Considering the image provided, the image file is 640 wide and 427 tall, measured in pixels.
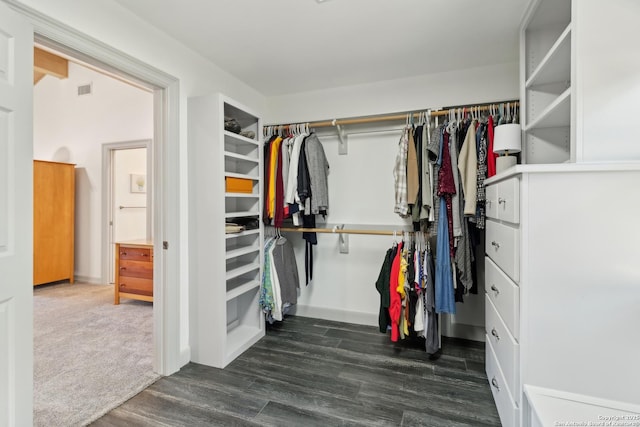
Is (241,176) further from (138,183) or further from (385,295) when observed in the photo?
(138,183)

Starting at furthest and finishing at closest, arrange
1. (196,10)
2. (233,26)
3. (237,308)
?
(237,308)
(233,26)
(196,10)

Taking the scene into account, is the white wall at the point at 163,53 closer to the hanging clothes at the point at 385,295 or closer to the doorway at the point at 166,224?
the doorway at the point at 166,224

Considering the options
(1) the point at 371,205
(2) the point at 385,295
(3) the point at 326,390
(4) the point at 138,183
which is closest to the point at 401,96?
(1) the point at 371,205

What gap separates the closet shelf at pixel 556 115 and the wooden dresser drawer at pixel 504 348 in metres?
1.09

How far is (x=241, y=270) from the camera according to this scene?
8.05 feet

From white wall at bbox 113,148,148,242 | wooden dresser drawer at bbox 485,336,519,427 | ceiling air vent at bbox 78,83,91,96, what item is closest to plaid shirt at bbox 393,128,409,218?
wooden dresser drawer at bbox 485,336,519,427

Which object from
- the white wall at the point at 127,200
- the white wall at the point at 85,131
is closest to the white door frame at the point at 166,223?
the white wall at the point at 85,131

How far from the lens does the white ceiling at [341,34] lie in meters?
1.79

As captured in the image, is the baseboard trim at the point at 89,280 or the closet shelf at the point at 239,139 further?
the baseboard trim at the point at 89,280

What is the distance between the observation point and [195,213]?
2.26 meters

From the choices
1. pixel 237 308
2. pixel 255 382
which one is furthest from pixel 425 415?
pixel 237 308

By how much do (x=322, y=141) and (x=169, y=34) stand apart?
154cm

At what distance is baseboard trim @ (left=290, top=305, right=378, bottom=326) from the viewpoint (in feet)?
9.70

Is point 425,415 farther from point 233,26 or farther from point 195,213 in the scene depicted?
point 233,26
